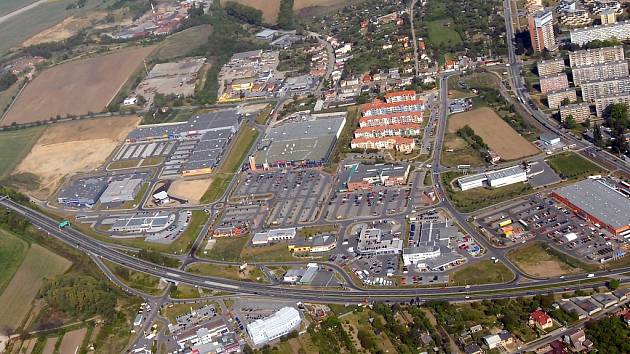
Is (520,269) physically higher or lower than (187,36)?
lower

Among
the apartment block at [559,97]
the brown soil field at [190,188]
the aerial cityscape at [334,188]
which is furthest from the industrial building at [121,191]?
the apartment block at [559,97]

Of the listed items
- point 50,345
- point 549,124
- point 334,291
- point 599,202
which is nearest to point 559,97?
point 549,124

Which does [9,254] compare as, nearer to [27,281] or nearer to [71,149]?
[27,281]

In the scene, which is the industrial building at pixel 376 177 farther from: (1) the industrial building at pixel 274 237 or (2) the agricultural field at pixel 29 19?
(2) the agricultural field at pixel 29 19

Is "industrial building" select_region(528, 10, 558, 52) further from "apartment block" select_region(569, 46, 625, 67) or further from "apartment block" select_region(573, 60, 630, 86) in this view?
"apartment block" select_region(573, 60, 630, 86)

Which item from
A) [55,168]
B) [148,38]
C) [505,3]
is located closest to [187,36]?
[148,38]

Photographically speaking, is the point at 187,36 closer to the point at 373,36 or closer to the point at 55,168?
the point at 373,36
